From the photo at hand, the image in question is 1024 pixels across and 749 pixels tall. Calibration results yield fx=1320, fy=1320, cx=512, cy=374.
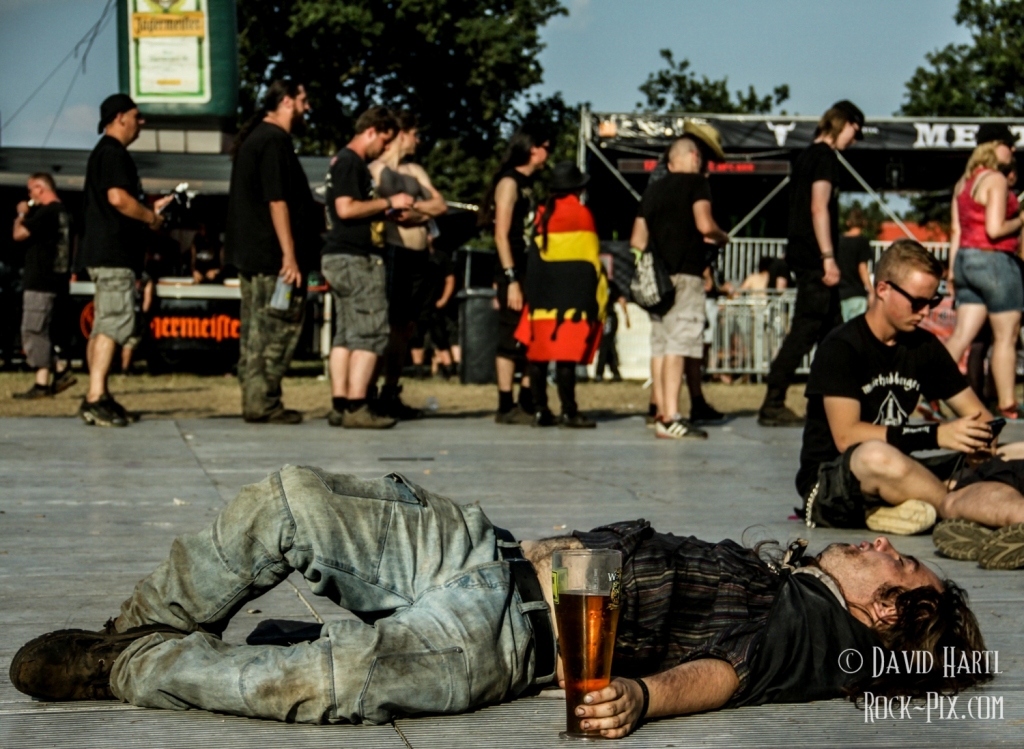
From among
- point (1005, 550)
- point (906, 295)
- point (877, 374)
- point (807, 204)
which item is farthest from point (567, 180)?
point (1005, 550)

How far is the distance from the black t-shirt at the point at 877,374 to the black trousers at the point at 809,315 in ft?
11.6

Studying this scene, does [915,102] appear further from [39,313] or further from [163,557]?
[163,557]

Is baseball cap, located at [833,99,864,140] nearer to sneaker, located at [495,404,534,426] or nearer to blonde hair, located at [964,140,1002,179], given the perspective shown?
blonde hair, located at [964,140,1002,179]

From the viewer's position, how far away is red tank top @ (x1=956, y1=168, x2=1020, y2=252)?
9.23 metres

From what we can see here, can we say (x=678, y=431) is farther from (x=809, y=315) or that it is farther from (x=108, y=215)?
(x=108, y=215)

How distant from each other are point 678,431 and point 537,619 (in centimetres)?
610

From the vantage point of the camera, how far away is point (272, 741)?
284cm

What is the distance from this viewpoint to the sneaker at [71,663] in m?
3.00

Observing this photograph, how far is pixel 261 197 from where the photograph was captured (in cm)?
880

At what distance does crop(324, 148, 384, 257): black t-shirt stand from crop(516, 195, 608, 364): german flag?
1.19 m

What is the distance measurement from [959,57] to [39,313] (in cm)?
3119

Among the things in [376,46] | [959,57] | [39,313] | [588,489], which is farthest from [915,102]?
[588,489]

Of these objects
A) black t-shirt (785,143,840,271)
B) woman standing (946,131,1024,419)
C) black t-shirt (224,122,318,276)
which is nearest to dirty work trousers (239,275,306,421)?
black t-shirt (224,122,318,276)

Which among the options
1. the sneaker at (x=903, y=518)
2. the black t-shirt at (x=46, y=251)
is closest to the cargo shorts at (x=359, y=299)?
the sneaker at (x=903, y=518)
